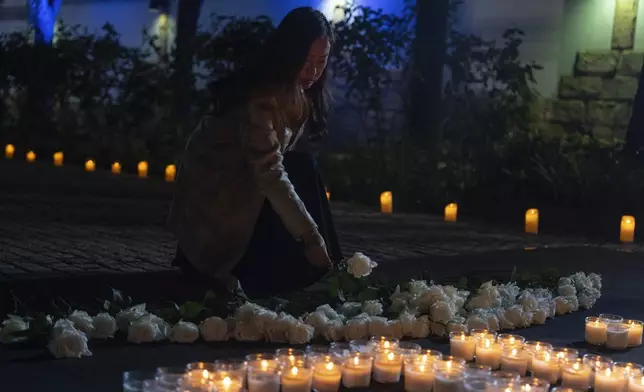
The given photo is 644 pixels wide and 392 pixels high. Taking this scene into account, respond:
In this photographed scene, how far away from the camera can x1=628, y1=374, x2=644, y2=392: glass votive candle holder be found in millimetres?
2875

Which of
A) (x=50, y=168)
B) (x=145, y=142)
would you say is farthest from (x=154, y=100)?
(x=50, y=168)

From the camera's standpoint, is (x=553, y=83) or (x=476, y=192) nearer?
(x=476, y=192)

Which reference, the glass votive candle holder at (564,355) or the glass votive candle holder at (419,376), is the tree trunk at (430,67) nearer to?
the glass votive candle holder at (564,355)

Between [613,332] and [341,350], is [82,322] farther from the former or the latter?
[613,332]

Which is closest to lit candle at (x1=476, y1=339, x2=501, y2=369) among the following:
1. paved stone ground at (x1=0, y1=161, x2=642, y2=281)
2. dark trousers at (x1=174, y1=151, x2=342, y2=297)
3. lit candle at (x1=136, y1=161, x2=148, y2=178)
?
dark trousers at (x1=174, y1=151, x2=342, y2=297)

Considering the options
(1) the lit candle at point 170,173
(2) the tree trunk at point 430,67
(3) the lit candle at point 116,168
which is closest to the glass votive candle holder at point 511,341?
(2) the tree trunk at point 430,67

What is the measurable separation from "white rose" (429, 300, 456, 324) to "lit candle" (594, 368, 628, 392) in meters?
0.87

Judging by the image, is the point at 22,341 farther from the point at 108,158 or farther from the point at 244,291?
the point at 108,158

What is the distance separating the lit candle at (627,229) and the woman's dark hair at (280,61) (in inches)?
158

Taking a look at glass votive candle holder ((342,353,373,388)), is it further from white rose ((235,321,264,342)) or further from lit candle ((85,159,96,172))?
lit candle ((85,159,96,172))

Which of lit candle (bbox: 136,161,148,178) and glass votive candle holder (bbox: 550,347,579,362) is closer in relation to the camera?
glass votive candle holder (bbox: 550,347,579,362)

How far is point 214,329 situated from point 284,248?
635mm

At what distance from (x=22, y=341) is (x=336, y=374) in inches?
52.4

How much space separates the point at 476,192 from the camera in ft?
28.1
